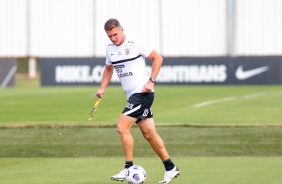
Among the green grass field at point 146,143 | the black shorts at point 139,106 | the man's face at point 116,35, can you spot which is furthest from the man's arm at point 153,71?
the green grass field at point 146,143

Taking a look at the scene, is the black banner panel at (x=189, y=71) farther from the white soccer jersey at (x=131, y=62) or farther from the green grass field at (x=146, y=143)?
the white soccer jersey at (x=131, y=62)

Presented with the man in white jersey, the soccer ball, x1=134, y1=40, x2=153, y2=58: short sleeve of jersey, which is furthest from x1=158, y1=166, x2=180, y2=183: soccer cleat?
x1=134, y1=40, x2=153, y2=58: short sleeve of jersey

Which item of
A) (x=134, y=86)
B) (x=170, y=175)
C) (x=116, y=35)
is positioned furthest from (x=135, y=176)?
(x=116, y=35)

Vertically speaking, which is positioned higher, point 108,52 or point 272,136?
point 108,52

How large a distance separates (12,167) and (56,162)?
898mm

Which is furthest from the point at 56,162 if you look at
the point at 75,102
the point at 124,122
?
the point at 75,102

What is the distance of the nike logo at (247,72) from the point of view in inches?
1521

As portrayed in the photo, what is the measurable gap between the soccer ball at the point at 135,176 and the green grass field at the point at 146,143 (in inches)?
25.0

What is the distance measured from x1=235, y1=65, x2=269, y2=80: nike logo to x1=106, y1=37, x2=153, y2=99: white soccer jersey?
26328 millimetres

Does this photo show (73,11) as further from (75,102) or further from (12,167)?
(12,167)

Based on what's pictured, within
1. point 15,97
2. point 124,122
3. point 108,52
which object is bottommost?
point 15,97

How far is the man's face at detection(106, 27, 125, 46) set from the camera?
1221cm

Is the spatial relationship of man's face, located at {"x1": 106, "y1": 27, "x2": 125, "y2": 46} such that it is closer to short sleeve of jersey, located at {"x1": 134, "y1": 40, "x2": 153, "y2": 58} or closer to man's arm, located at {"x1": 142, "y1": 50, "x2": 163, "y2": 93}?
short sleeve of jersey, located at {"x1": 134, "y1": 40, "x2": 153, "y2": 58}

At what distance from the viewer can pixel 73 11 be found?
50250mm
